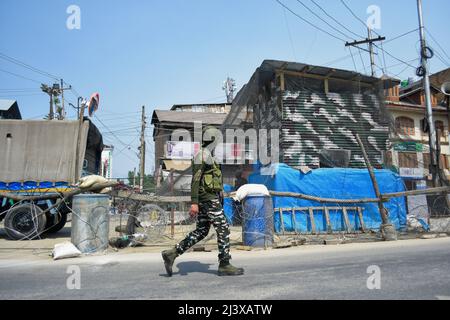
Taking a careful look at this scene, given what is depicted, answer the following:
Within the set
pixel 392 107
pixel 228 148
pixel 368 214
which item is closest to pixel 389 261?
pixel 368 214

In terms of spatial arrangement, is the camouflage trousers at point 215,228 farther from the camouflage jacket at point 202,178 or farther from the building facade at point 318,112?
the building facade at point 318,112

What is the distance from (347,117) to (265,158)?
13.8 ft

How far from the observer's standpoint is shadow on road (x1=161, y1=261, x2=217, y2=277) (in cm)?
508

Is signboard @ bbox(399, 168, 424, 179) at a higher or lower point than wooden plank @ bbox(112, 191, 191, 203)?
higher

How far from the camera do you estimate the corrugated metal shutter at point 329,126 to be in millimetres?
14273

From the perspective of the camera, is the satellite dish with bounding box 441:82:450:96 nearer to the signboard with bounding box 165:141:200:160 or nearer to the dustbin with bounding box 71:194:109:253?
the signboard with bounding box 165:141:200:160

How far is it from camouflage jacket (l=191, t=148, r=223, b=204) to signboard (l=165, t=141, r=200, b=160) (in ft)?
79.4

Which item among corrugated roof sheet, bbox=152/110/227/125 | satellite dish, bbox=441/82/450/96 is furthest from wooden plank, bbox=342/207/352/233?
corrugated roof sheet, bbox=152/110/227/125

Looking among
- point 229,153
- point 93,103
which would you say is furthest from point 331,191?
point 229,153

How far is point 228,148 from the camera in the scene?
28141 millimetres

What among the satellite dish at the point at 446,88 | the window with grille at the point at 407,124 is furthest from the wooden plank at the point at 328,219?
the window with grille at the point at 407,124

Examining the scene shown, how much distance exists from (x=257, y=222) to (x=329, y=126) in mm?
8627

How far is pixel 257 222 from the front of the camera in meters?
7.88
